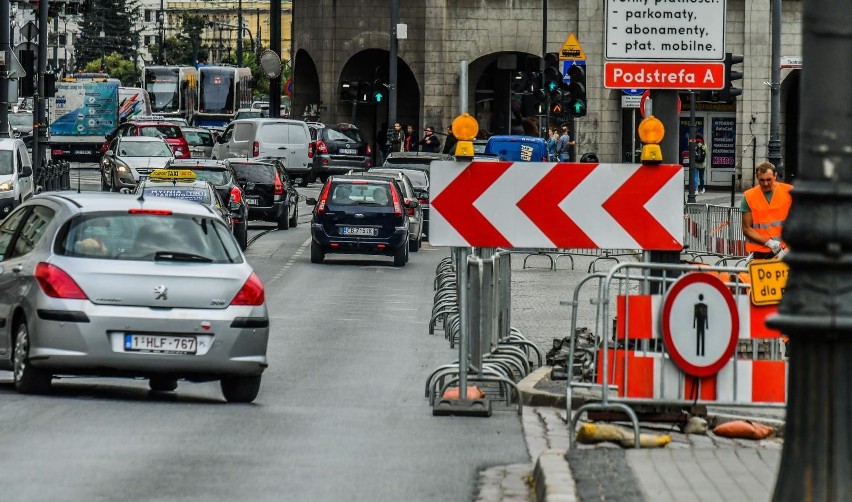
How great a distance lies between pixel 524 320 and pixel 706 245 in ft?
28.6

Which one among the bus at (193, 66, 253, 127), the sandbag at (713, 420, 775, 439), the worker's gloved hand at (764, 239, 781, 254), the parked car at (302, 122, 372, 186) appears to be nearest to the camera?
the sandbag at (713, 420, 775, 439)

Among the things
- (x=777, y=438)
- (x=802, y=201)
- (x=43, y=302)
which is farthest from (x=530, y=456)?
(x=802, y=201)

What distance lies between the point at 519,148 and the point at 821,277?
36.4 metres

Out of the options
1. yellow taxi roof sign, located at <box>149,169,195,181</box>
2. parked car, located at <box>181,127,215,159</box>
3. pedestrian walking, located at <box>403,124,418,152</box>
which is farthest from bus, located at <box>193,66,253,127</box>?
yellow taxi roof sign, located at <box>149,169,195,181</box>

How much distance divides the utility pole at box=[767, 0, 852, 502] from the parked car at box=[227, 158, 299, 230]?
32.3m

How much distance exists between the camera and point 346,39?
65.7 metres

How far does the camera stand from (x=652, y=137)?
11.2 metres

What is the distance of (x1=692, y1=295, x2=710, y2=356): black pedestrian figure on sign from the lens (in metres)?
10.6

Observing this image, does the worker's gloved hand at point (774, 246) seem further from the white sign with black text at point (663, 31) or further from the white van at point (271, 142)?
the white van at point (271, 142)

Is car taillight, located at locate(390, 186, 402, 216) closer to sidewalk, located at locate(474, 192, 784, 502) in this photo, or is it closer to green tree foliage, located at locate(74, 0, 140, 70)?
sidewalk, located at locate(474, 192, 784, 502)

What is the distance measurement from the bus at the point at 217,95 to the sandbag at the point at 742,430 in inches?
2925

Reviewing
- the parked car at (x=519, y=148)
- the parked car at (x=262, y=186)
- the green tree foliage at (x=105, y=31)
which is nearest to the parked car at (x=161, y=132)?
the parked car at (x=519, y=148)

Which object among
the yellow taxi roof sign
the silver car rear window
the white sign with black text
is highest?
the white sign with black text

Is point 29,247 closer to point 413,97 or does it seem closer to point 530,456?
point 530,456
